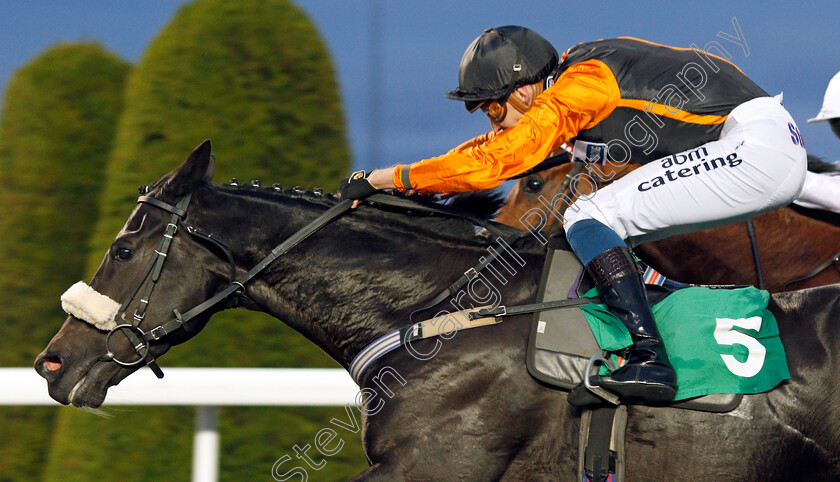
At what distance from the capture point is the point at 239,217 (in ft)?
8.79

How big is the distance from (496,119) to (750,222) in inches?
61.7

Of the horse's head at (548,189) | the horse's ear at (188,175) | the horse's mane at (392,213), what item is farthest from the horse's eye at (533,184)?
the horse's ear at (188,175)

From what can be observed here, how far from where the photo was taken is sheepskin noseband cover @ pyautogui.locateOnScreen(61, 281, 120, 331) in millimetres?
2543

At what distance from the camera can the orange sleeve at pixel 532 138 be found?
2.48m

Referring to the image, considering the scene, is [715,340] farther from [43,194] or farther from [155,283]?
[43,194]

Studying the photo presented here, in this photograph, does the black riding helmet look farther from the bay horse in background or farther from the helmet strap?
the bay horse in background

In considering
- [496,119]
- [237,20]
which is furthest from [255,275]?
[237,20]

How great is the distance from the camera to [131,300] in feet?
8.43

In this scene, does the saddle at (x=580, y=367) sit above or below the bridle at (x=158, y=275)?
below

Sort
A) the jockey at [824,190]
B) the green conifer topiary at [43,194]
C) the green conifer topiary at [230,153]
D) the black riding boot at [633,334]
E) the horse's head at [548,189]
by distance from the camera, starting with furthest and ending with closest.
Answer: the green conifer topiary at [43,194] < the green conifer topiary at [230,153] < the jockey at [824,190] < the horse's head at [548,189] < the black riding boot at [633,334]

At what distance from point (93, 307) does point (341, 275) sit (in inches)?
30.7

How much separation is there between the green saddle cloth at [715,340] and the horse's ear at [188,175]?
51.5 inches

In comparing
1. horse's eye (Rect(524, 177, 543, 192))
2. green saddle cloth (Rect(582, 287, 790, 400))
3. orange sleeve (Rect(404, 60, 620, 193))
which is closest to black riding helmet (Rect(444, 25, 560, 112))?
orange sleeve (Rect(404, 60, 620, 193))

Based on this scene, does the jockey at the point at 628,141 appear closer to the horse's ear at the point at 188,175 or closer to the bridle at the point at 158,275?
the bridle at the point at 158,275
